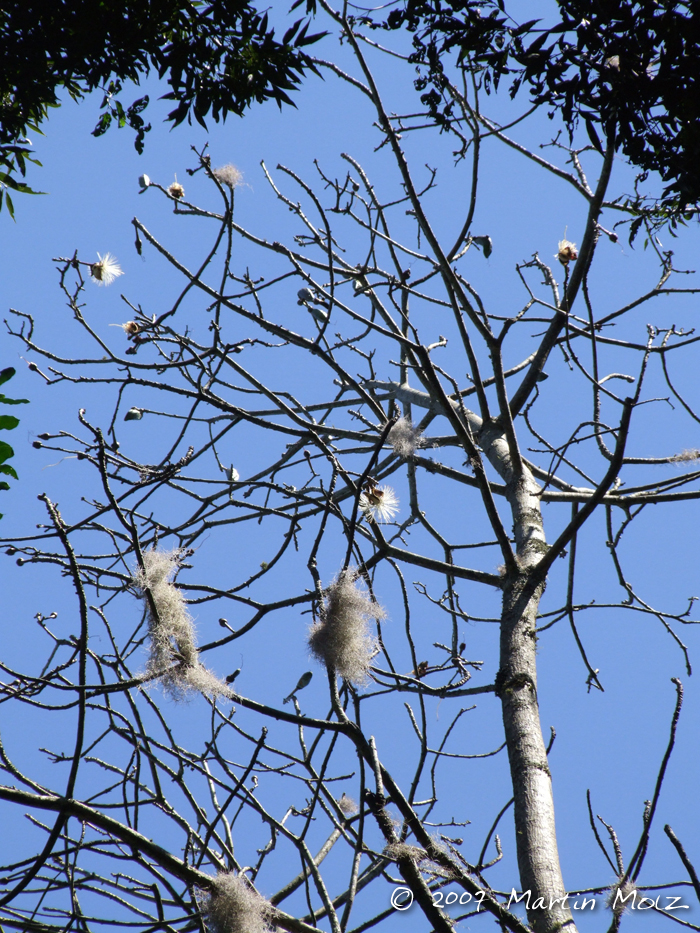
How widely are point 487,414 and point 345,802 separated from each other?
1.55 m

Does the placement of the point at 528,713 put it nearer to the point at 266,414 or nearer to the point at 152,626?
the point at 152,626

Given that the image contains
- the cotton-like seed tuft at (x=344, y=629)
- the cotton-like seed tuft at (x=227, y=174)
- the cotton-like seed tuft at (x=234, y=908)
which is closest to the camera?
the cotton-like seed tuft at (x=234, y=908)

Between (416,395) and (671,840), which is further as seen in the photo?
(416,395)

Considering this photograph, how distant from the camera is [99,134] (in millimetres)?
3041

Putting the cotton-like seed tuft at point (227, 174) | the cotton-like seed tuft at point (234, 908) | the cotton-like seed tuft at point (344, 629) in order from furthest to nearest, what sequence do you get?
the cotton-like seed tuft at point (227, 174), the cotton-like seed tuft at point (344, 629), the cotton-like seed tuft at point (234, 908)

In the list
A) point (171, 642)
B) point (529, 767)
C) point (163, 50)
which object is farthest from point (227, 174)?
point (529, 767)

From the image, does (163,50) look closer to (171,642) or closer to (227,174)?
(227,174)

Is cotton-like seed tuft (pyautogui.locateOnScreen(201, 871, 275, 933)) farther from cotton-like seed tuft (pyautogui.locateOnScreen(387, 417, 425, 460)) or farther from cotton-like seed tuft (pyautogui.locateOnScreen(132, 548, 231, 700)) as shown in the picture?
cotton-like seed tuft (pyautogui.locateOnScreen(387, 417, 425, 460))

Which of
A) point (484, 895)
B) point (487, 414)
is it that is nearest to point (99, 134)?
point (487, 414)

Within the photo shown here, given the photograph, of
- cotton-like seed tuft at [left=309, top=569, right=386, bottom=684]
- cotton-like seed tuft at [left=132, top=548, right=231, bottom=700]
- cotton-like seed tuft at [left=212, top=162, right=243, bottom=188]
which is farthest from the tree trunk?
cotton-like seed tuft at [left=212, top=162, right=243, bottom=188]

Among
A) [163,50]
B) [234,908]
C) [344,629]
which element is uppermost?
[163,50]

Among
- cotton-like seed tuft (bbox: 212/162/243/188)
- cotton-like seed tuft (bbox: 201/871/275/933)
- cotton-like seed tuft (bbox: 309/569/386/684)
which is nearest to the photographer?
cotton-like seed tuft (bbox: 201/871/275/933)

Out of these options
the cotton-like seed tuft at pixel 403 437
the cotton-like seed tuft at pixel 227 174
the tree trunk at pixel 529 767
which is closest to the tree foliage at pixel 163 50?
the cotton-like seed tuft at pixel 227 174

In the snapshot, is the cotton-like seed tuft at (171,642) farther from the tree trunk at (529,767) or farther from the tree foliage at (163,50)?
the tree foliage at (163,50)
